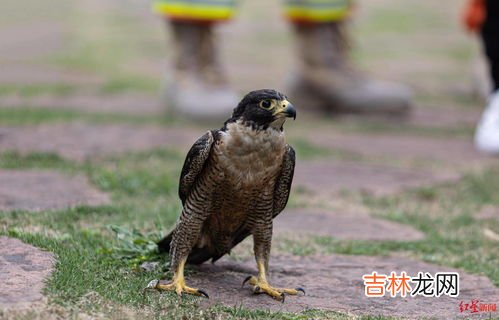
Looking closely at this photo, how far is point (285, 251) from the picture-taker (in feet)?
15.4

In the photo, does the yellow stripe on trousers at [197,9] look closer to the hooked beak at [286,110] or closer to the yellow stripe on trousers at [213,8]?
the yellow stripe on trousers at [213,8]

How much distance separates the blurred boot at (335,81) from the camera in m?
8.80

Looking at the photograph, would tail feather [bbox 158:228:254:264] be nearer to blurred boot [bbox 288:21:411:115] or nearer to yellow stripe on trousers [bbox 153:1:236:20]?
yellow stripe on trousers [bbox 153:1:236:20]

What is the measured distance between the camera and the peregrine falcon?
12.2 ft

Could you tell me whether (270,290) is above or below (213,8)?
below

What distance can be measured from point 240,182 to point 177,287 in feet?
1.63

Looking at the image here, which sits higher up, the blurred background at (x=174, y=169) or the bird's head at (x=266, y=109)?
the bird's head at (x=266, y=109)

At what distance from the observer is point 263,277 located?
3898 millimetres

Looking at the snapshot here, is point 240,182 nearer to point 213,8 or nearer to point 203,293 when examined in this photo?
point 203,293

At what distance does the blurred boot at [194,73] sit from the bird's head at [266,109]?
4135 millimetres

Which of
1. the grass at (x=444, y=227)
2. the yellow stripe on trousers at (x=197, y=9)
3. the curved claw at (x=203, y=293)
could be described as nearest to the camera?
the curved claw at (x=203, y=293)

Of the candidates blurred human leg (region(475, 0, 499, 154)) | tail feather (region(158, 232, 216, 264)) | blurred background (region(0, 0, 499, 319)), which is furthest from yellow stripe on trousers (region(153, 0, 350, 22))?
tail feather (region(158, 232, 216, 264))

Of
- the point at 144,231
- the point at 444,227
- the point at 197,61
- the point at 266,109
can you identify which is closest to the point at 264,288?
the point at 266,109

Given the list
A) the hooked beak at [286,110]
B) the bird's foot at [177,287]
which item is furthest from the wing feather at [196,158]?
the bird's foot at [177,287]
